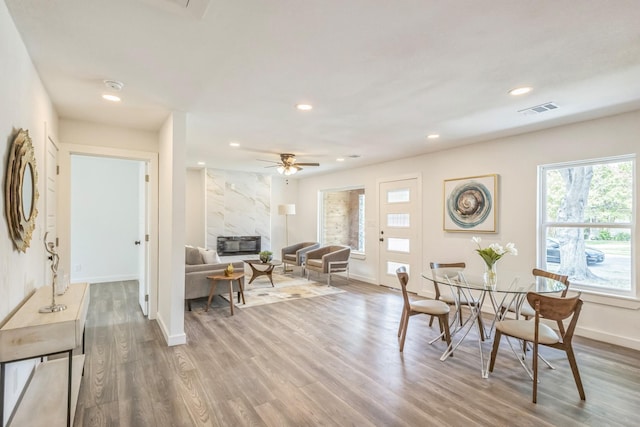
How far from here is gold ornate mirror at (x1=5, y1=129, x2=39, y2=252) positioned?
1.84 metres

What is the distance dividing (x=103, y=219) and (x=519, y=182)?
744 centimetres

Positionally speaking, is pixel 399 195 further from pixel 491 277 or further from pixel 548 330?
pixel 548 330

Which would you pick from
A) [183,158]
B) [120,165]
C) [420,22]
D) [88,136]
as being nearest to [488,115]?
[420,22]

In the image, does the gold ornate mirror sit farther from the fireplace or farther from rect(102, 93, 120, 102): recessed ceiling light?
the fireplace

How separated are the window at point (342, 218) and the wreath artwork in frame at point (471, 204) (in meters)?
3.37

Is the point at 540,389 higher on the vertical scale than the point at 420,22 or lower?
lower

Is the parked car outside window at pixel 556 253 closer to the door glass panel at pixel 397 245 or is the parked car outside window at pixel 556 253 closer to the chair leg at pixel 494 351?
the chair leg at pixel 494 351

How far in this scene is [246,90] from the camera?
9.23 ft

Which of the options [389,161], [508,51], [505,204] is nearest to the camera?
[508,51]

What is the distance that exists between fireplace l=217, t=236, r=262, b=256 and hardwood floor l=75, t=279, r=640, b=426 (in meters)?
3.73

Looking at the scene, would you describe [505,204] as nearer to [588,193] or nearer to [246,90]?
[588,193]

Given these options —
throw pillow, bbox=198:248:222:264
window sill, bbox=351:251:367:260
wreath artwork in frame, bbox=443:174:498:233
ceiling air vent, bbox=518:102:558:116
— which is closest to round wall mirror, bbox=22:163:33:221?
throw pillow, bbox=198:248:222:264

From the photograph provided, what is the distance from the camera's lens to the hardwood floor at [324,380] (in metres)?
2.12

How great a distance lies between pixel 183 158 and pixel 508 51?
3.05m
